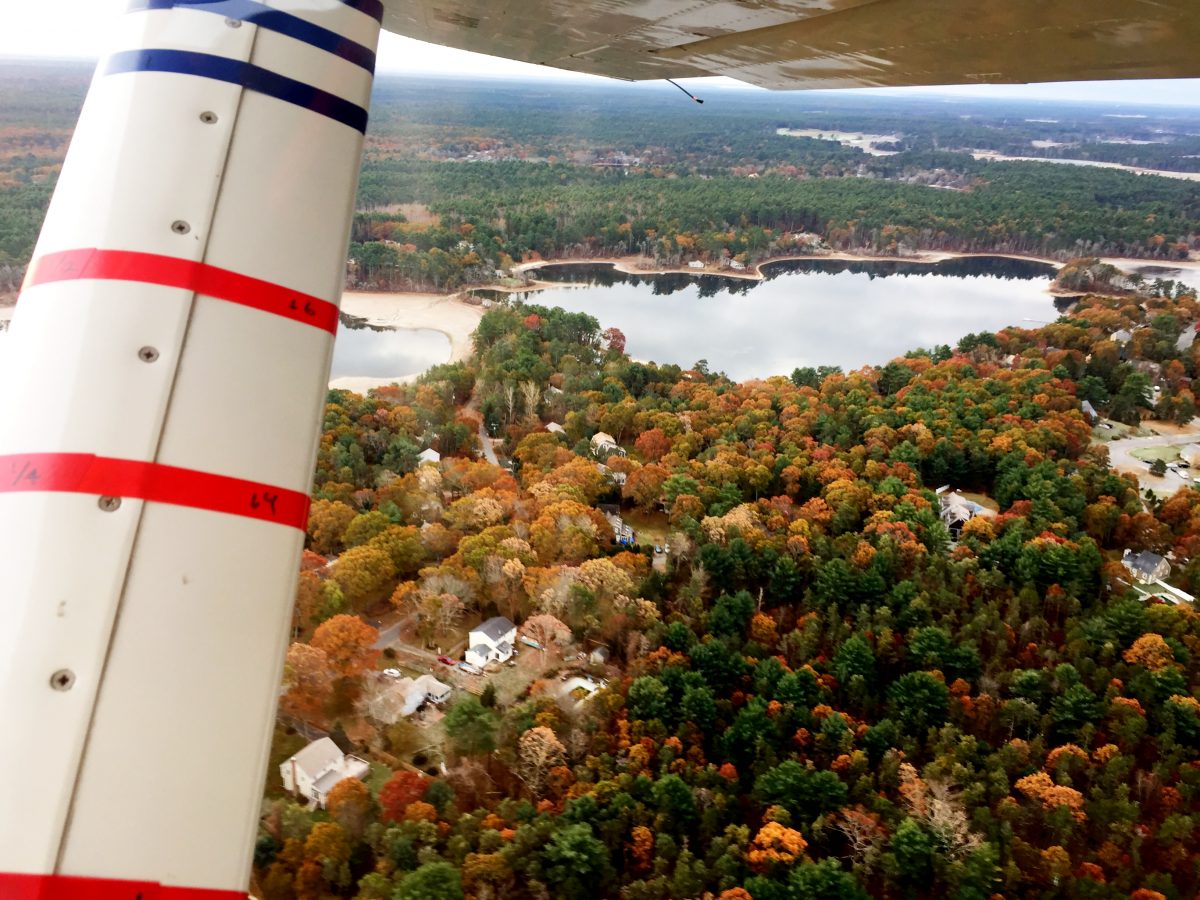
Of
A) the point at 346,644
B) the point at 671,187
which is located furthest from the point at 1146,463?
the point at 671,187

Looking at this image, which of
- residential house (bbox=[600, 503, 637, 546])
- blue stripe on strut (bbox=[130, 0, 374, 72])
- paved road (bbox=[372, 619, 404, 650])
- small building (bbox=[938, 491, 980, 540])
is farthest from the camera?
small building (bbox=[938, 491, 980, 540])

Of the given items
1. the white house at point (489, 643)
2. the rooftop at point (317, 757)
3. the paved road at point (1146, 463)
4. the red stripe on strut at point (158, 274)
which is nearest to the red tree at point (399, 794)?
the rooftop at point (317, 757)

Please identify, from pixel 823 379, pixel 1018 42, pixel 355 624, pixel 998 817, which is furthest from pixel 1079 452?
pixel 1018 42

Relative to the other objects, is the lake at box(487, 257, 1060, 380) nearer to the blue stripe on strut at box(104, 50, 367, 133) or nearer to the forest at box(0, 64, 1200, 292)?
the forest at box(0, 64, 1200, 292)

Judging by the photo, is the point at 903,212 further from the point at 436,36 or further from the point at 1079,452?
the point at 436,36

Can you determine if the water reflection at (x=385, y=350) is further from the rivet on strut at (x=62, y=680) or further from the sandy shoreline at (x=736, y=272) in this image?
the rivet on strut at (x=62, y=680)

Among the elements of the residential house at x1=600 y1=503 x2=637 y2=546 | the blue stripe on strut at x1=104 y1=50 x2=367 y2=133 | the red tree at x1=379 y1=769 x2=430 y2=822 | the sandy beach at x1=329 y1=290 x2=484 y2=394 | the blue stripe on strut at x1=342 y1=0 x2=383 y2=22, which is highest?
the blue stripe on strut at x1=342 y1=0 x2=383 y2=22

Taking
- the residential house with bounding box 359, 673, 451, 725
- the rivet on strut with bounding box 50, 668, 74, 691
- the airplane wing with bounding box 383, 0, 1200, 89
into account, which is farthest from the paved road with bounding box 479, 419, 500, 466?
the rivet on strut with bounding box 50, 668, 74, 691
